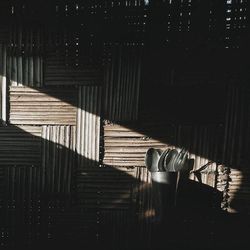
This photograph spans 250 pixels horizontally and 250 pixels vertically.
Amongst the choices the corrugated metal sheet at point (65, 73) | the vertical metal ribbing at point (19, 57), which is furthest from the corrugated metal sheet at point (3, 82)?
the corrugated metal sheet at point (65, 73)

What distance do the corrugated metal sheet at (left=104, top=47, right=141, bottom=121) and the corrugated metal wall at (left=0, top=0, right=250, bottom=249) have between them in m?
0.01

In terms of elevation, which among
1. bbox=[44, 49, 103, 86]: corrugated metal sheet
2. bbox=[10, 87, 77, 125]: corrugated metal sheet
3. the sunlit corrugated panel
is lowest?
the sunlit corrugated panel

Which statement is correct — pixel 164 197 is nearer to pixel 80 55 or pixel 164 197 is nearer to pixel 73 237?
pixel 73 237

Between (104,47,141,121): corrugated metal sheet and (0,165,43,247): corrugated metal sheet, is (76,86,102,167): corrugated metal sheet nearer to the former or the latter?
(104,47,141,121): corrugated metal sheet

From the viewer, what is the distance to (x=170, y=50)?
346 cm

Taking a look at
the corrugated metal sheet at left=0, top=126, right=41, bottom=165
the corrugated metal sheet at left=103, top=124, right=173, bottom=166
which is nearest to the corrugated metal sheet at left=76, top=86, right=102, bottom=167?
the corrugated metal sheet at left=103, top=124, right=173, bottom=166

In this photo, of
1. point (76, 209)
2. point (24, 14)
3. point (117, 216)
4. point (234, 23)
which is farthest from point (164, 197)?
point (24, 14)

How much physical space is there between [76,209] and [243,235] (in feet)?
6.26

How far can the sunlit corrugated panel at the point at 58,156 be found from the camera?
3.56 metres

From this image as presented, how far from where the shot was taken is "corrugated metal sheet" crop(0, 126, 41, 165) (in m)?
3.56

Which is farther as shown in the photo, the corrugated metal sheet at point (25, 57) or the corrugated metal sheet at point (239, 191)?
the corrugated metal sheet at point (239, 191)

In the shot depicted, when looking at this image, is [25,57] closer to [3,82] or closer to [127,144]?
[3,82]

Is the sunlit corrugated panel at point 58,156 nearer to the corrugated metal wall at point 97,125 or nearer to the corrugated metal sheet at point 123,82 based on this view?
the corrugated metal wall at point 97,125

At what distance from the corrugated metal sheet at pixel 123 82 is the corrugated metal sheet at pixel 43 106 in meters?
0.41
